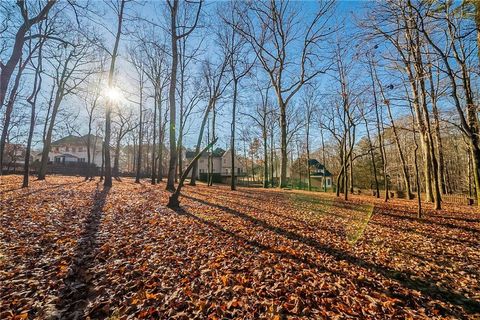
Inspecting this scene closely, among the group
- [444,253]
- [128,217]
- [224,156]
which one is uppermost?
[224,156]

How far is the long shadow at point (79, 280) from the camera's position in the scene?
8.66 ft

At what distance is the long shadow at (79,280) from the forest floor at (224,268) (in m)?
0.01

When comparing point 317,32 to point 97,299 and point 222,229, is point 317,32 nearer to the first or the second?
point 222,229

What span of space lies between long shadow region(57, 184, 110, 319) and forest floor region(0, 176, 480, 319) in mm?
14

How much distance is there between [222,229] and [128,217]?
296 cm

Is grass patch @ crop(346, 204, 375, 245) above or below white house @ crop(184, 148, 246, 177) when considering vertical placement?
below

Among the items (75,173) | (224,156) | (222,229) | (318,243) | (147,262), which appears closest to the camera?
(147,262)

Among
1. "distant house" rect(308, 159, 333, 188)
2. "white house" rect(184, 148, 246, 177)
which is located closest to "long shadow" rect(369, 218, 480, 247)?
"distant house" rect(308, 159, 333, 188)

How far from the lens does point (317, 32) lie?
15227mm

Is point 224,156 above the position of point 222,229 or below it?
above

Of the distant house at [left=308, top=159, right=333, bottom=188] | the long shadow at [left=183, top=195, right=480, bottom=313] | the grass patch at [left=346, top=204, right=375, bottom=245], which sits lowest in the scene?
the long shadow at [left=183, top=195, right=480, bottom=313]

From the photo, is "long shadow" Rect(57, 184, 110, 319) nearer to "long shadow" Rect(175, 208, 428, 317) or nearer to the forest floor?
the forest floor

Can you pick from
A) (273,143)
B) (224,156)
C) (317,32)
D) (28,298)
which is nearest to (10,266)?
(28,298)

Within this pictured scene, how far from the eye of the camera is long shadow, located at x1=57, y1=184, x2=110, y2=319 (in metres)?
2.64
